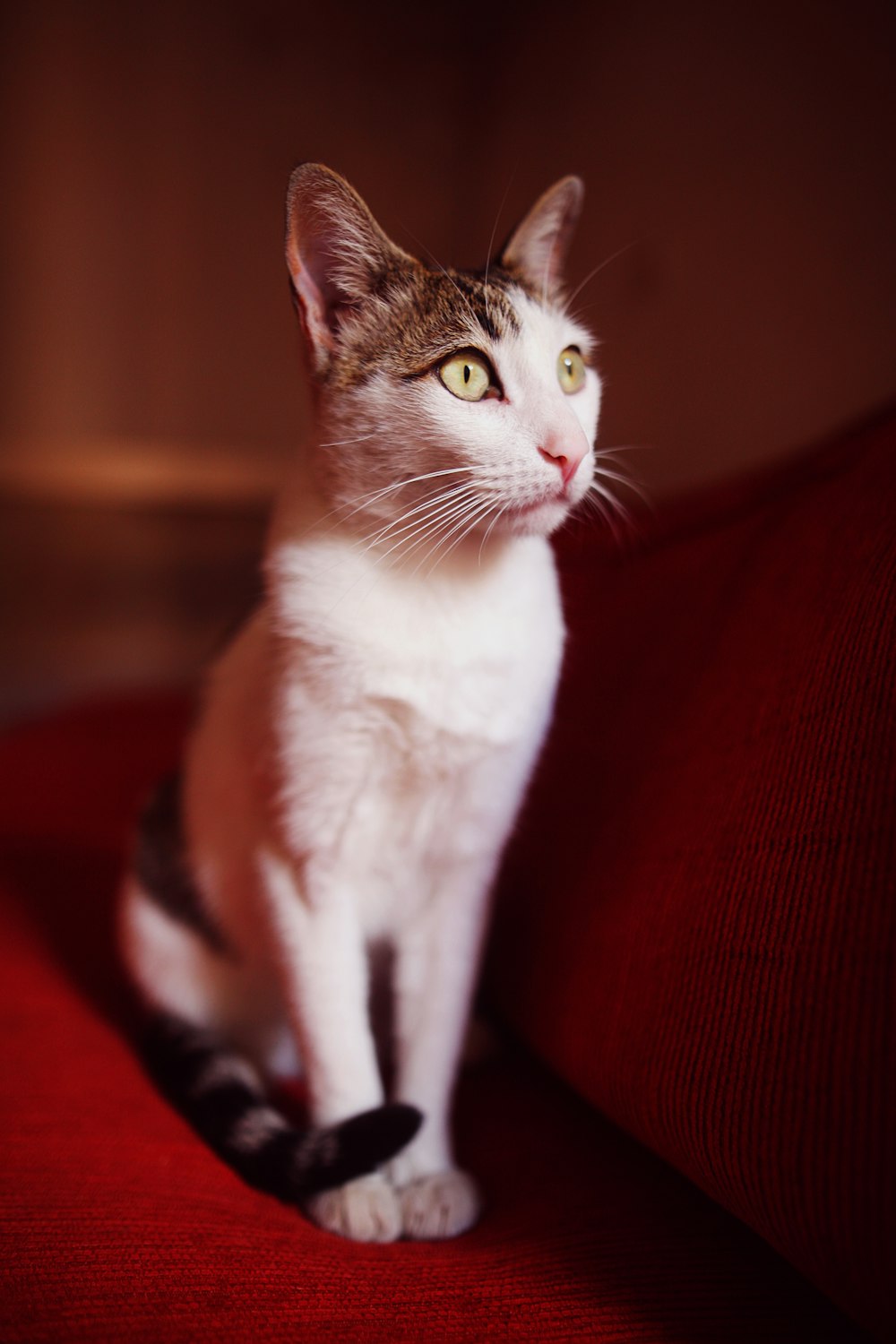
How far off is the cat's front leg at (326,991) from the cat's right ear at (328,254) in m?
0.61

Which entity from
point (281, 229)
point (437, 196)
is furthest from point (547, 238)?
point (437, 196)

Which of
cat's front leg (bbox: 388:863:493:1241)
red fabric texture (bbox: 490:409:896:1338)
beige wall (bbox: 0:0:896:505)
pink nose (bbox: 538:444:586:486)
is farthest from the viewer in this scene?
beige wall (bbox: 0:0:896:505)

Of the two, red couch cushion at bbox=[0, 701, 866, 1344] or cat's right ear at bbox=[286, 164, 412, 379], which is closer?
A: red couch cushion at bbox=[0, 701, 866, 1344]

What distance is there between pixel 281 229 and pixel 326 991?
189 centimetres

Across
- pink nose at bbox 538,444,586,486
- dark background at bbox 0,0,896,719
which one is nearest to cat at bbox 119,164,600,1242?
pink nose at bbox 538,444,586,486

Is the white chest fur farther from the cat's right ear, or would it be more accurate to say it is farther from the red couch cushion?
the red couch cushion

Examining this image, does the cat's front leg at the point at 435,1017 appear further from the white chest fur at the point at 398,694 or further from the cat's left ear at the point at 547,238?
the cat's left ear at the point at 547,238

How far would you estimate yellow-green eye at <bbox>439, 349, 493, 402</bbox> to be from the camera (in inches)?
36.7

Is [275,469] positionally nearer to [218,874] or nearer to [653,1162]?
[218,874]

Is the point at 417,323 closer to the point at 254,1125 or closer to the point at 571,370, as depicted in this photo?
the point at 571,370

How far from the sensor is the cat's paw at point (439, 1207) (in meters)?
0.91

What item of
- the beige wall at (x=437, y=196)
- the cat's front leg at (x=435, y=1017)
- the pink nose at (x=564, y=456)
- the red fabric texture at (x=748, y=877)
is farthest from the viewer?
the beige wall at (x=437, y=196)

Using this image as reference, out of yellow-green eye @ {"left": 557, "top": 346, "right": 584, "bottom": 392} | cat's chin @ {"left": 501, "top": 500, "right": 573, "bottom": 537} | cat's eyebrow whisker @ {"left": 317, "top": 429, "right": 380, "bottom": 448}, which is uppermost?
yellow-green eye @ {"left": 557, "top": 346, "right": 584, "bottom": 392}

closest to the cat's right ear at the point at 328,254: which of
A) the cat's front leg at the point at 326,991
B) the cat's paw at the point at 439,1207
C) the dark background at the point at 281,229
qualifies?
the cat's front leg at the point at 326,991
